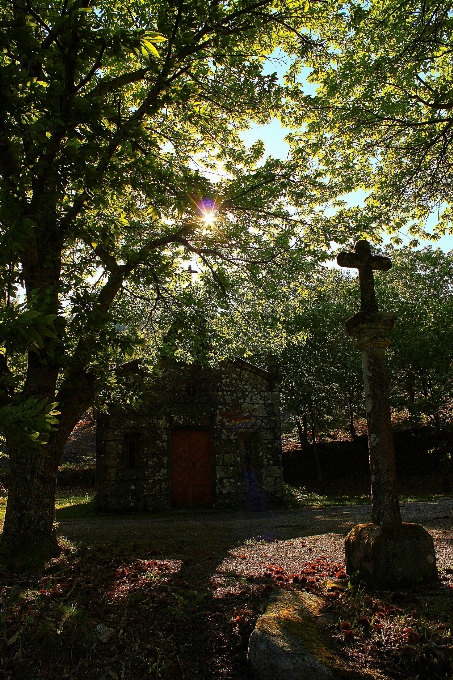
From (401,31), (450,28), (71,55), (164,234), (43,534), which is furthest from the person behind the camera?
(164,234)

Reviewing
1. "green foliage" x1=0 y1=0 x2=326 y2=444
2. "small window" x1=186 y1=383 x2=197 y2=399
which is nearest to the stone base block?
"green foliage" x1=0 y1=0 x2=326 y2=444

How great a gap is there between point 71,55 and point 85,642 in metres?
5.42

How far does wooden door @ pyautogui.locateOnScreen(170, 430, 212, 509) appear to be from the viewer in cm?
1594

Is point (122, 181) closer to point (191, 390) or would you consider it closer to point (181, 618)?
point (181, 618)

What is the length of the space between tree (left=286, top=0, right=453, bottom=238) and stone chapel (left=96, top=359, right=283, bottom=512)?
782 cm

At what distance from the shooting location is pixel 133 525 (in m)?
11.9

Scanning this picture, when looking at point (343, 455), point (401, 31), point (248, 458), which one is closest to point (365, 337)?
point (401, 31)

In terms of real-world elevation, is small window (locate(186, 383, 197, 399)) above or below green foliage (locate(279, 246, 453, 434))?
below

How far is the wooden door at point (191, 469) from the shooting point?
15.9 m

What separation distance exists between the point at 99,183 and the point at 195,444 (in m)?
12.0

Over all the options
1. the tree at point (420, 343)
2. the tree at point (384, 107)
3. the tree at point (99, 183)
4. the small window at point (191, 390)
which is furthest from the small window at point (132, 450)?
the tree at point (420, 343)

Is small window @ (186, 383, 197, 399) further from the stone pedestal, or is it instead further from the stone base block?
the stone base block

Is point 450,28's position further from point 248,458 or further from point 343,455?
point 343,455

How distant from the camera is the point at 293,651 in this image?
330 centimetres
